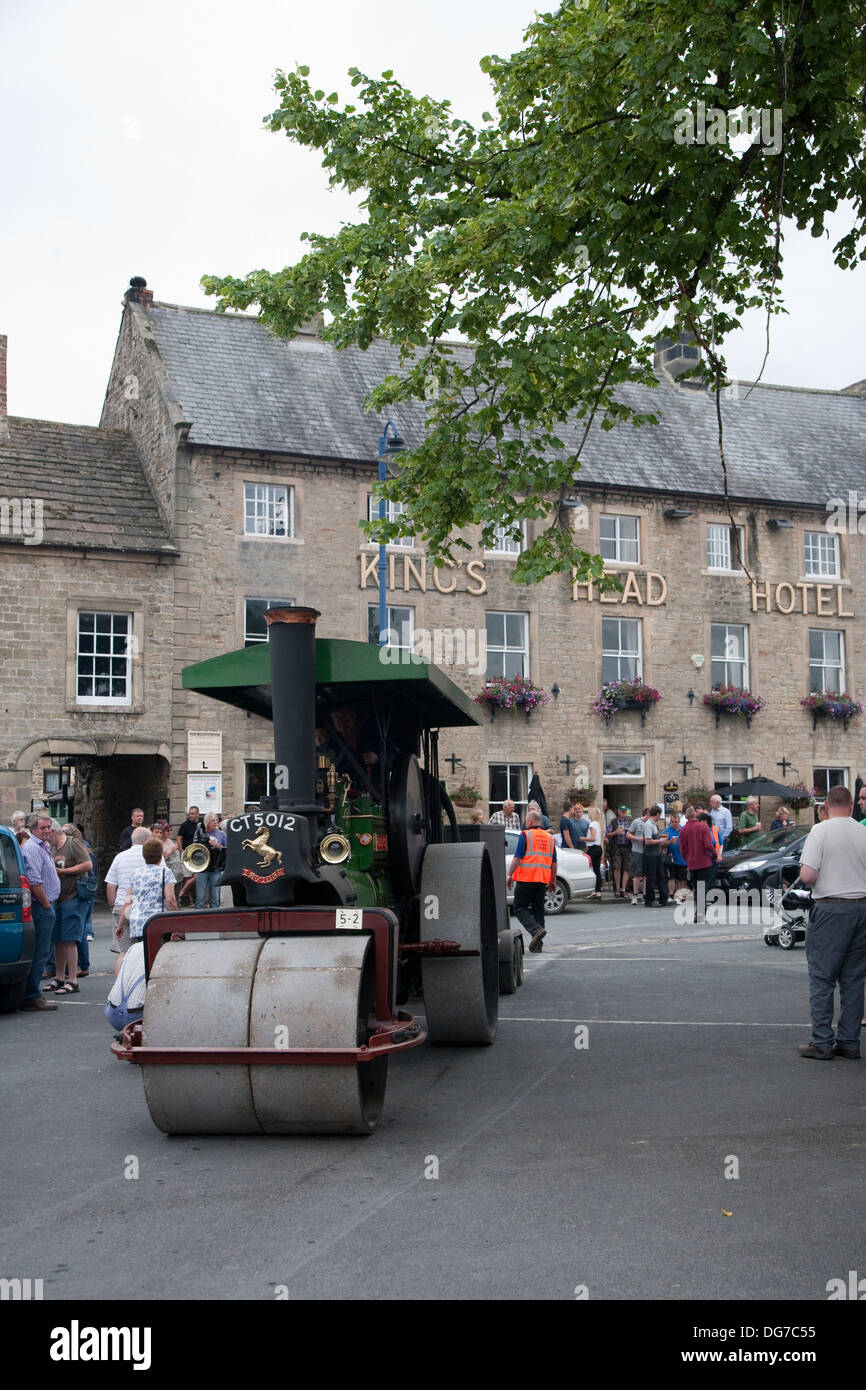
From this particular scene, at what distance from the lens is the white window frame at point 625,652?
2866cm

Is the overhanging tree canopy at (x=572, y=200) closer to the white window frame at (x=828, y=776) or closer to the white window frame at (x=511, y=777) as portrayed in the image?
the white window frame at (x=511, y=777)

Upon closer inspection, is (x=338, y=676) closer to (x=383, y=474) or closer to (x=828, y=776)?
(x=383, y=474)

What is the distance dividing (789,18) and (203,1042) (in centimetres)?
707

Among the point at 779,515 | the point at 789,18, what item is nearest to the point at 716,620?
the point at 779,515

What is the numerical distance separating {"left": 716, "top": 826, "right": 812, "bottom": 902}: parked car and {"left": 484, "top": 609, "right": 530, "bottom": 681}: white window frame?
620 centimetres

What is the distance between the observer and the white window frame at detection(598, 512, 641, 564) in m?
28.9

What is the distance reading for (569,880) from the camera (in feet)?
72.8

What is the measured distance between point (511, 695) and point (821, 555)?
8866mm

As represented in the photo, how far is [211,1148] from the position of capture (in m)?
6.76

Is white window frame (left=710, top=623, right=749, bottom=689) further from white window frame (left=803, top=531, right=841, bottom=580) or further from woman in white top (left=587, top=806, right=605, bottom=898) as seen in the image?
woman in white top (left=587, top=806, right=605, bottom=898)

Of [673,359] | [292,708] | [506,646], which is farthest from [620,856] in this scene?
[292,708]

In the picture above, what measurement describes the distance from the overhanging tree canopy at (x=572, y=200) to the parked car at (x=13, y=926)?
436 centimetres

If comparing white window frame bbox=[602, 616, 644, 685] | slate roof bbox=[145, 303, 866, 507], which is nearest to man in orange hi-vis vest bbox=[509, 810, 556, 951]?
slate roof bbox=[145, 303, 866, 507]
